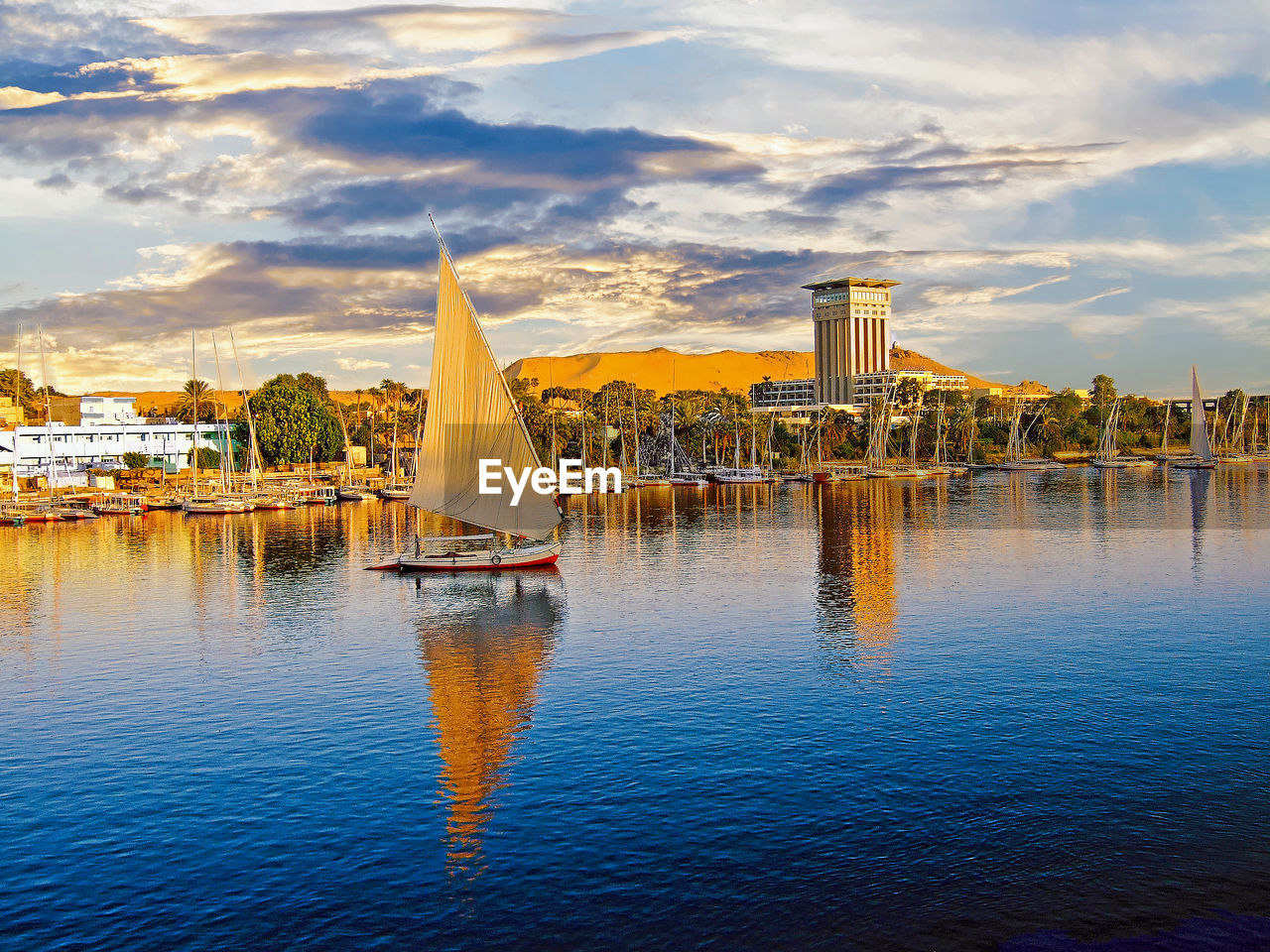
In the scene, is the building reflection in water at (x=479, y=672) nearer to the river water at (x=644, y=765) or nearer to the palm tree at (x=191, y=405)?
the river water at (x=644, y=765)

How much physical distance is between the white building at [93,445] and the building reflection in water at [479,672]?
104947mm

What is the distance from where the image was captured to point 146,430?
171125 mm

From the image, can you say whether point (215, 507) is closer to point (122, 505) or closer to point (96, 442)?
point (122, 505)

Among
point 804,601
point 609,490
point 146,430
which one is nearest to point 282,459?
point 146,430

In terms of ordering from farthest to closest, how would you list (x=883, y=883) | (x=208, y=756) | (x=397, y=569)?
(x=397, y=569) → (x=208, y=756) → (x=883, y=883)

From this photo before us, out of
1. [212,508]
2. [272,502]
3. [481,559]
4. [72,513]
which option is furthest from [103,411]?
[481,559]

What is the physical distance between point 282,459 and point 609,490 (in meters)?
53.3

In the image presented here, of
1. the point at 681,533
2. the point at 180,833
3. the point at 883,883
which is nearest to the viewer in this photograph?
the point at 883,883

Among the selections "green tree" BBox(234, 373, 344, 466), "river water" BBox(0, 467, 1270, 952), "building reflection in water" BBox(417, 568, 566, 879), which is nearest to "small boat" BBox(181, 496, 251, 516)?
"green tree" BBox(234, 373, 344, 466)

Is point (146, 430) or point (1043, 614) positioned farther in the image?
point (146, 430)

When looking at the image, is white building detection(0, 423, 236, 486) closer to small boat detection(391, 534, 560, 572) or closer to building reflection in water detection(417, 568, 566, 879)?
small boat detection(391, 534, 560, 572)

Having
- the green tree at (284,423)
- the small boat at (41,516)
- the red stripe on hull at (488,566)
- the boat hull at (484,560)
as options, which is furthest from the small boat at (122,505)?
the red stripe on hull at (488,566)

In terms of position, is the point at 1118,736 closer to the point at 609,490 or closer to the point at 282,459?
the point at 609,490

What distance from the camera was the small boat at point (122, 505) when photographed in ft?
444
